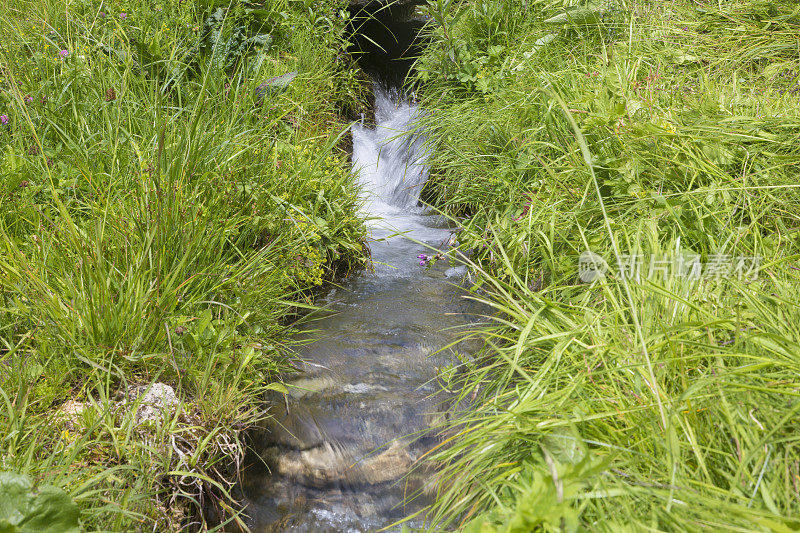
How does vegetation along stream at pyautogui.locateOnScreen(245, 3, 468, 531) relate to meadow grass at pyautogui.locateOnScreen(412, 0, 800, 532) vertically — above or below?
below

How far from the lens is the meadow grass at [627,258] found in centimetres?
120

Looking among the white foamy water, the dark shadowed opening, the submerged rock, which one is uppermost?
the dark shadowed opening

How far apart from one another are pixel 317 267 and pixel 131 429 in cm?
160

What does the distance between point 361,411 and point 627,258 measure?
4.32 feet

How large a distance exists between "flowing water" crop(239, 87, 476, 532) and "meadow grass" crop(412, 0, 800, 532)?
0.20 metres

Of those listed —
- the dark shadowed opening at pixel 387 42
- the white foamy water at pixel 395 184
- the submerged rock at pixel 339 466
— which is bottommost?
the submerged rock at pixel 339 466

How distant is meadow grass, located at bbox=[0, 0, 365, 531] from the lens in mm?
1692

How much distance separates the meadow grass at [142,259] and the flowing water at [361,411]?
0.17 m

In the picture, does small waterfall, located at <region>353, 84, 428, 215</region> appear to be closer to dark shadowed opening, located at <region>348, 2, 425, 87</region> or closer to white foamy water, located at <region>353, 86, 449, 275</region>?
white foamy water, located at <region>353, 86, 449, 275</region>

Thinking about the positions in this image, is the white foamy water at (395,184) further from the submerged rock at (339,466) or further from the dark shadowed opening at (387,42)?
the submerged rock at (339,466)

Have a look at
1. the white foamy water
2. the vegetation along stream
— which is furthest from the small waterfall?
the vegetation along stream

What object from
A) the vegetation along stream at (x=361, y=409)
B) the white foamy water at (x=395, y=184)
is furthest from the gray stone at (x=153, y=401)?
the white foamy water at (x=395, y=184)

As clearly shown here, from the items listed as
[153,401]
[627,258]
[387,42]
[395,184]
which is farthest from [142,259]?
[387,42]

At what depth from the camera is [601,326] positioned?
1.86 meters
